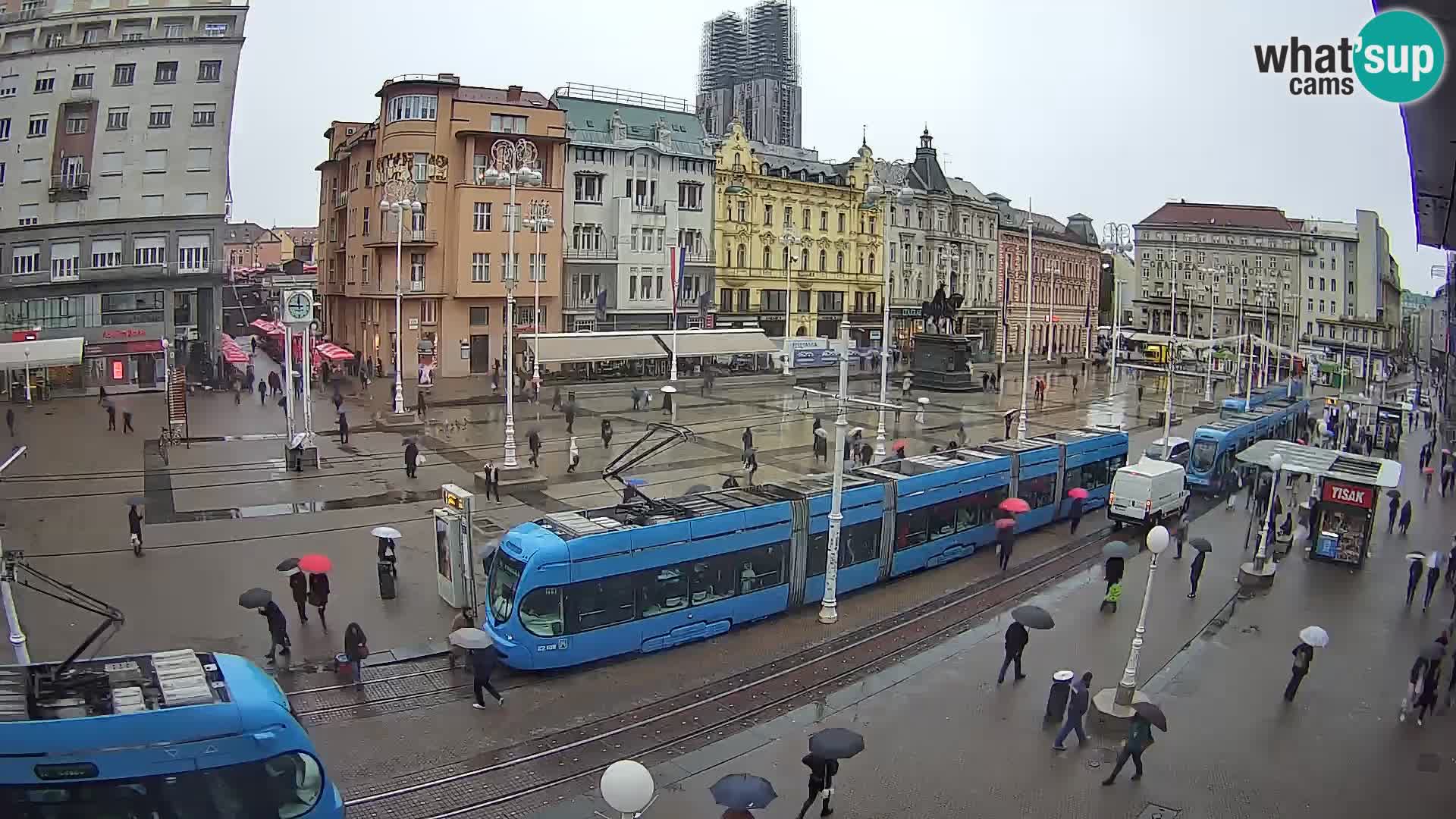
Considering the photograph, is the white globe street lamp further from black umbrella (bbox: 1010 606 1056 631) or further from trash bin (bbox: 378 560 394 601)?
trash bin (bbox: 378 560 394 601)

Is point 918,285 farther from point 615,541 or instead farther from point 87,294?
point 615,541

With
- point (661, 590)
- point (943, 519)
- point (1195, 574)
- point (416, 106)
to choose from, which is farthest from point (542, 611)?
point (416, 106)

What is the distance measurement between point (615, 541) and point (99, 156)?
97.4 ft

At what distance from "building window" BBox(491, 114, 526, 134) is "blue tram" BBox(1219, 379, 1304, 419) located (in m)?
38.0

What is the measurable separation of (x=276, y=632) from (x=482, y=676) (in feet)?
12.6

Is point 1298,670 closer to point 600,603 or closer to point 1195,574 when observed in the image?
point 1195,574

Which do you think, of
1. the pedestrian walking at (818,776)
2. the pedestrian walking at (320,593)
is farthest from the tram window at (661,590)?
the pedestrian walking at (320,593)

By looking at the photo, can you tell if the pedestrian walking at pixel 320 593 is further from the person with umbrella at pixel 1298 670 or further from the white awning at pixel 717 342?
the white awning at pixel 717 342

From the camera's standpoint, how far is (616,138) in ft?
Result: 194

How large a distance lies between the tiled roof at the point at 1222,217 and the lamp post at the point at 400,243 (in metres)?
65.0

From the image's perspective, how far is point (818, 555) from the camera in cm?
1888

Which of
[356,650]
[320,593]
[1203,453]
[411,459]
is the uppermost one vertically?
[1203,453]

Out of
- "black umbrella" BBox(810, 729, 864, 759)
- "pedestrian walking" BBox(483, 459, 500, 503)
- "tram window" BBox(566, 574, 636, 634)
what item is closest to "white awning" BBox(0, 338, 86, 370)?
"pedestrian walking" BBox(483, 459, 500, 503)

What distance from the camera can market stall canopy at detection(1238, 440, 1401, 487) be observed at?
23250 mm
